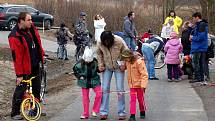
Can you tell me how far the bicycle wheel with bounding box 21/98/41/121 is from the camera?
10.3 meters

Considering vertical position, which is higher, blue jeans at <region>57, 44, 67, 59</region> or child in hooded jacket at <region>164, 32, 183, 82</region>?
child in hooded jacket at <region>164, 32, 183, 82</region>

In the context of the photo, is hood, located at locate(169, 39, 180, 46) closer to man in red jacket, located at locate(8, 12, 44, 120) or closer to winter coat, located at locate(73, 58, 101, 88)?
winter coat, located at locate(73, 58, 101, 88)

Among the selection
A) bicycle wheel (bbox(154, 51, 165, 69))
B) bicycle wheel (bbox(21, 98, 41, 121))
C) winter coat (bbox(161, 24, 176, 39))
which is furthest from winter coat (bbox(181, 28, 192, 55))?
bicycle wheel (bbox(21, 98, 41, 121))

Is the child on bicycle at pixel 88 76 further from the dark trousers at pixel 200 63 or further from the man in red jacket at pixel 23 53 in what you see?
the dark trousers at pixel 200 63

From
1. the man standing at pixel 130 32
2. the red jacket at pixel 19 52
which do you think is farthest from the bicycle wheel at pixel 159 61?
the red jacket at pixel 19 52

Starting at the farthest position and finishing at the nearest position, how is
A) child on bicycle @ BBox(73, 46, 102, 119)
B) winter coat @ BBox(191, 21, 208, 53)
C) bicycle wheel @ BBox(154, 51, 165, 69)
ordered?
bicycle wheel @ BBox(154, 51, 165, 69) → winter coat @ BBox(191, 21, 208, 53) → child on bicycle @ BBox(73, 46, 102, 119)

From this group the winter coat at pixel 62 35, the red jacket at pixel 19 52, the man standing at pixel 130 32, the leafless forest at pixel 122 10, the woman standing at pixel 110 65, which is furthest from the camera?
the leafless forest at pixel 122 10

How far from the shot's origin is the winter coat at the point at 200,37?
50.3 feet

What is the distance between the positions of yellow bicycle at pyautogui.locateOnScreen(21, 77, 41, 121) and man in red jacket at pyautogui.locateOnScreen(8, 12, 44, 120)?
0.31ft

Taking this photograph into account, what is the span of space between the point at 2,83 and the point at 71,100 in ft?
15.6

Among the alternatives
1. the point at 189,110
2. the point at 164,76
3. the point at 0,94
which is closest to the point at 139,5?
the point at 164,76

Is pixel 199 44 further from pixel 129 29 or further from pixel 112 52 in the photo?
pixel 112 52

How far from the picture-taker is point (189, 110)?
1163 cm

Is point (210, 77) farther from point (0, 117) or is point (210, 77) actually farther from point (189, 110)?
point (0, 117)
